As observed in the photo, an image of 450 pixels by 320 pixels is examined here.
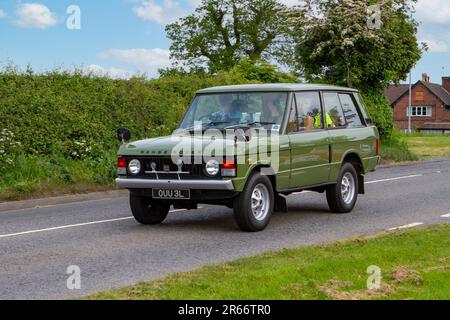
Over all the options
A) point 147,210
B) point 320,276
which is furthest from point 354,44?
point 320,276

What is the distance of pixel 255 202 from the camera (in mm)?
11133

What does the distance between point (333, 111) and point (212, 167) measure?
10.7 ft

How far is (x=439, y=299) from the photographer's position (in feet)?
21.9

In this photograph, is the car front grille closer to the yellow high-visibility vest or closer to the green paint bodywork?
the green paint bodywork

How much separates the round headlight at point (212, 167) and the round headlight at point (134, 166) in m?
A: 1.09

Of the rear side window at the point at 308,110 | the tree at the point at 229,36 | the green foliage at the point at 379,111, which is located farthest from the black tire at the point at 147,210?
the tree at the point at 229,36

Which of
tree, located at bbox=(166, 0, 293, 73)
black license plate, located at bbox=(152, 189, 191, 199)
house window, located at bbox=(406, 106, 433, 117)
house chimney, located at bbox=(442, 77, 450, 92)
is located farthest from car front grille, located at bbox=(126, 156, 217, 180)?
house chimney, located at bbox=(442, 77, 450, 92)

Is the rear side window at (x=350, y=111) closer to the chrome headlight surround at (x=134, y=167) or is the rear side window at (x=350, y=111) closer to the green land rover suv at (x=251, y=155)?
the green land rover suv at (x=251, y=155)

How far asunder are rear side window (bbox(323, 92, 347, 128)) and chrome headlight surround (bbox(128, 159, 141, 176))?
327 centimetres

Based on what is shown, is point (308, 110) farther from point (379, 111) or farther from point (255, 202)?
point (379, 111)

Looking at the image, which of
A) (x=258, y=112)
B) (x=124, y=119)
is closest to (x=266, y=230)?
(x=258, y=112)

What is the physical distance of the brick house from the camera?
10088 cm

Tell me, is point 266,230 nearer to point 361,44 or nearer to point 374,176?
point 374,176

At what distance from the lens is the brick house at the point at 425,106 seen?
100875 mm
